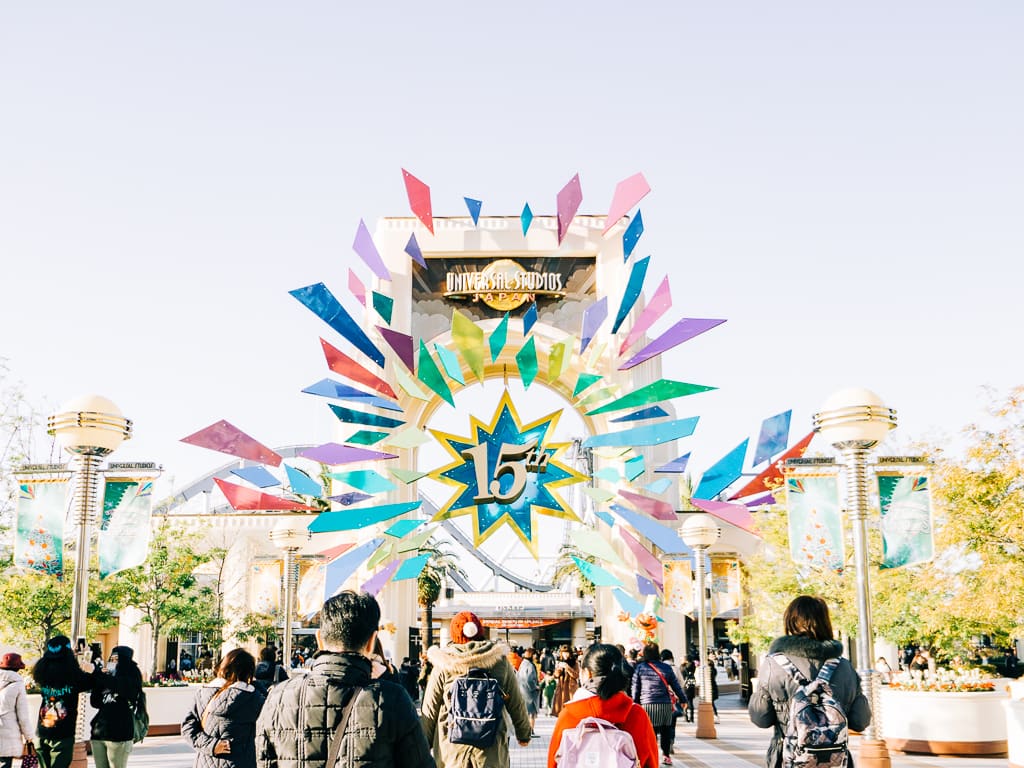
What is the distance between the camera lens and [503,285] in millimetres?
35281

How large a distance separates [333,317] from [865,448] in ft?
56.7

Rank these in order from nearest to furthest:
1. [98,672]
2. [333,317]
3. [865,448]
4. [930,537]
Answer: [98,672] < [865,448] < [930,537] < [333,317]

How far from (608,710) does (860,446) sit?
22.7 feet

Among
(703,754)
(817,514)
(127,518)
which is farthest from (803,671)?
(703,754)

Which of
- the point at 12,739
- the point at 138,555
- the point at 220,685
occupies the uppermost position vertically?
the point at 138,555

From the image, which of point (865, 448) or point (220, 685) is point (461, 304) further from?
point (220, 685)

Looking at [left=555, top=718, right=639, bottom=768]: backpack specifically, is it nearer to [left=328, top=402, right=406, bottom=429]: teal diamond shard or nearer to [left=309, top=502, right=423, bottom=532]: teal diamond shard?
[left=309, top=502, right=423, bottom=532]: teal diamond shard

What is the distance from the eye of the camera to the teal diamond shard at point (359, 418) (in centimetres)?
2808

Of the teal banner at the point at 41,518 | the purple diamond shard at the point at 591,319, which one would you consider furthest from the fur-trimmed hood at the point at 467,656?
the purple diamond shard at the point at 591,319

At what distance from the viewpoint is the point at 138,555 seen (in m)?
14.9

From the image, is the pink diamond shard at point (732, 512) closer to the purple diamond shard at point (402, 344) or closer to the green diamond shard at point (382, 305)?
the purple diamond shard at point (402, 344)

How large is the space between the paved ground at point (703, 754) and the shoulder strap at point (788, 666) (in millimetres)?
9915

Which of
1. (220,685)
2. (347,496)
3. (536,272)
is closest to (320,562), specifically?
(347,496)

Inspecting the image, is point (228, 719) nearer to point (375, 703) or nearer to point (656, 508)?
point (375, 703)
